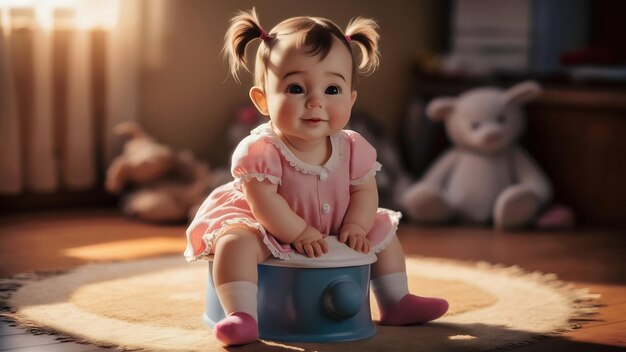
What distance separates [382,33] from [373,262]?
7.13ft

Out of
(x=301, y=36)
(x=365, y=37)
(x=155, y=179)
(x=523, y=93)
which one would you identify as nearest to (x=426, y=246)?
(x=523, y=93)

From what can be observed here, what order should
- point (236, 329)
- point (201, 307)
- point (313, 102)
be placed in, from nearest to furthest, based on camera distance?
point (236, 329), point (313, 102), point (201, 307)

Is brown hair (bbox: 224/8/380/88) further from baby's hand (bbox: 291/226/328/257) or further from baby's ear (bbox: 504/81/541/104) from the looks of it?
baby's ear (bbox: 504/81/541/104)

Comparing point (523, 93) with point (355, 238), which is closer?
point (355, 238)

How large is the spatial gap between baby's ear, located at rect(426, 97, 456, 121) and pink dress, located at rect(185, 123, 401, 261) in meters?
1.57

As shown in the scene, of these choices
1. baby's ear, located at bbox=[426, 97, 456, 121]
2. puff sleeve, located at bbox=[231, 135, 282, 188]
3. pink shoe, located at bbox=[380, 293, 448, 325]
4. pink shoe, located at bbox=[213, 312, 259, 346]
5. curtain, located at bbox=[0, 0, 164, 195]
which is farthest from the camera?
baby's ear, located at bbox=[426, 97, 456, 121]

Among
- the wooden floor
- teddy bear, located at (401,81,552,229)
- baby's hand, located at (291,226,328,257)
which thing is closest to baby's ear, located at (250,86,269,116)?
baby's hand, located at (291,226,328,257)

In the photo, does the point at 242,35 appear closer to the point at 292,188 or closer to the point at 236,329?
the point at 292,188

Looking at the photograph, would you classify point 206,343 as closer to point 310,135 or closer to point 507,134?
point 310,135

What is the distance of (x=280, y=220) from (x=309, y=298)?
0.14 m

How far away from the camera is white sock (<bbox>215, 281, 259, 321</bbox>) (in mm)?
1699

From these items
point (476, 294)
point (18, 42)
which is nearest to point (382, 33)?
point (18, 42)

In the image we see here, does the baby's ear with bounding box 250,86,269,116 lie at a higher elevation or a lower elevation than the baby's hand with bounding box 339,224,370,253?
higher

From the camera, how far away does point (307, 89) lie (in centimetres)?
178
